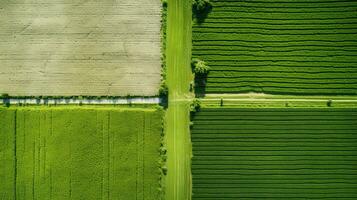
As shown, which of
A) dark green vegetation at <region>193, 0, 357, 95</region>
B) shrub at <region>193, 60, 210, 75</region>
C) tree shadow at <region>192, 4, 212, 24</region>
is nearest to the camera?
shrub at <region>193, 60, 210, 75</region>

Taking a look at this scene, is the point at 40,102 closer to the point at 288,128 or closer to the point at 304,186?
the point at 288,128

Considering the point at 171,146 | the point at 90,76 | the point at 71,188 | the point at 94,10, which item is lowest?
the point at 71,188

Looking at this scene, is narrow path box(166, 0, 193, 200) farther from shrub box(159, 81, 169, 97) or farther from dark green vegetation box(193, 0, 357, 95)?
dark green vegetation box(193, 0, 357, 95)

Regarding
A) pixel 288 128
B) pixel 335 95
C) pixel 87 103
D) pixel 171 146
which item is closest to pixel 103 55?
Result: pixel 87 103

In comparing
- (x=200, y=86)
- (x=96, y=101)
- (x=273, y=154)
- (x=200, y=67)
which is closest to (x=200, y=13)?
(x=200, y=67)

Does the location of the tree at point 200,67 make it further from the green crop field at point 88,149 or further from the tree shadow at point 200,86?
the green crop field at point 88,149

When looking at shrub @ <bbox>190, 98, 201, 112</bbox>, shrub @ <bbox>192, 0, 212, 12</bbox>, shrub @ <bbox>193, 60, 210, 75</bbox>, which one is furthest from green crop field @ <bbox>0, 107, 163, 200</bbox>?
shrub @ <bbox>192, 0, 212, 12</bbox>

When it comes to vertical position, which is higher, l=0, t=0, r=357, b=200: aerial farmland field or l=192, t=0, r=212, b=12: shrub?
l=192, t=0, r=212, b=12: shrub

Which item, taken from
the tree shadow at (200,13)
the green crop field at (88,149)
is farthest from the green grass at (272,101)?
the tree shadow at (200,13)
